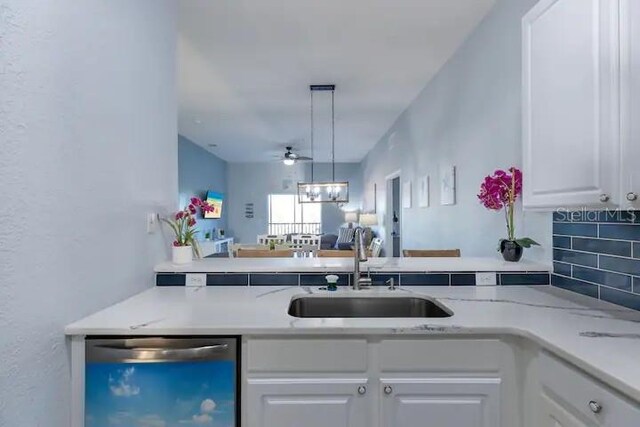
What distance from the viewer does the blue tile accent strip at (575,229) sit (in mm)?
1673

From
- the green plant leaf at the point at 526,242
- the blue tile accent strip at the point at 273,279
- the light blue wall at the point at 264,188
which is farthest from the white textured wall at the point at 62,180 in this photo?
the light blue wall at the point at 264,188

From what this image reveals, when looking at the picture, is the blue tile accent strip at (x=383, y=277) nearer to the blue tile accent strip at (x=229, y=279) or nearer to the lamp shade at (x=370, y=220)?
the blue tile accent strip at (x=229, y=279)

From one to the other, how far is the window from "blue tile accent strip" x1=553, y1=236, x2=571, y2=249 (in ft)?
31.3

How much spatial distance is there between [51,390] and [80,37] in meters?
1.16

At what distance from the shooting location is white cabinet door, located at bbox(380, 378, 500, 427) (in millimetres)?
1353

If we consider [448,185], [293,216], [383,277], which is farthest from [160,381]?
[293,216]

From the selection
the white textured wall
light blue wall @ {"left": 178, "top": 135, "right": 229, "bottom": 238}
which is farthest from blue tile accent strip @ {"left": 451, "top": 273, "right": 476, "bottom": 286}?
light blue wall @ {"left": 178, "top": 135, "right": 229, "bottom": 238}

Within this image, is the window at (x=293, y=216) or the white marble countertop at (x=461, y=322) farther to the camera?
the window at (x=293, y=216)

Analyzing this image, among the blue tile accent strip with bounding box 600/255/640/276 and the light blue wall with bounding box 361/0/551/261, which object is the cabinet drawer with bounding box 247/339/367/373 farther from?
the light blue wall with bounding box 361/0/551/261

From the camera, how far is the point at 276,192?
37.2 ft

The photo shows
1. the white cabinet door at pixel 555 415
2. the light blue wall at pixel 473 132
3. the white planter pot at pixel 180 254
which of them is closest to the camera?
the white cabinet door at pixel 555 415

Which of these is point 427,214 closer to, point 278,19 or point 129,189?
point 278,19

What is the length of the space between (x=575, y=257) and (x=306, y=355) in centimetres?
131

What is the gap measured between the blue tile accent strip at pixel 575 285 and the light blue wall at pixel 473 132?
132mm
